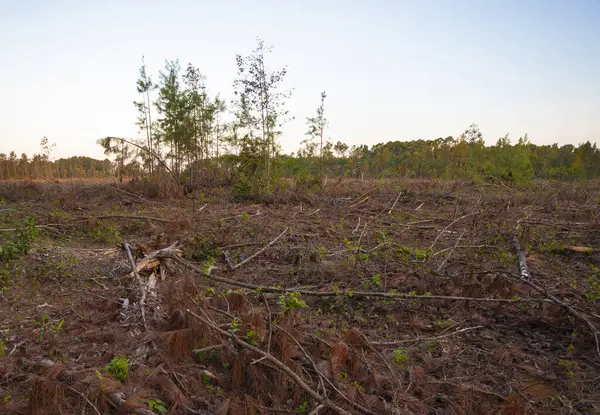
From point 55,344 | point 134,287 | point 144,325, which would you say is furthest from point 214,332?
point 134,287

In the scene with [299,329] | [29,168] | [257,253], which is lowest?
[299,329]

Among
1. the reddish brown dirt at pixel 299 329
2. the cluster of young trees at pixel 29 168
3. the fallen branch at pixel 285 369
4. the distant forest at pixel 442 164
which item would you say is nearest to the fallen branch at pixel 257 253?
the reddish brown dirt at pixel 299 329

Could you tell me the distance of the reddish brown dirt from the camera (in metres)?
2.46

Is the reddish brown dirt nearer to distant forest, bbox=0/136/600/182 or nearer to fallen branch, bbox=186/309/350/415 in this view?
fallen branch, bbox=186/309/350/415

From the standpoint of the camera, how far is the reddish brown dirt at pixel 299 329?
2.46 metres

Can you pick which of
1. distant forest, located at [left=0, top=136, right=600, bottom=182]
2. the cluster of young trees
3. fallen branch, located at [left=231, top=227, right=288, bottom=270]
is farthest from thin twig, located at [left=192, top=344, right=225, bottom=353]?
the cluster of young trees

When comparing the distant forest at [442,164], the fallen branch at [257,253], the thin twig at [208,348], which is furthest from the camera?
the distant forest at [442,164]

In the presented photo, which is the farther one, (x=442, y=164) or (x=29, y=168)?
Result: (x=442, y=164)

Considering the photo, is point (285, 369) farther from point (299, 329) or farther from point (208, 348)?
point (299, 329)

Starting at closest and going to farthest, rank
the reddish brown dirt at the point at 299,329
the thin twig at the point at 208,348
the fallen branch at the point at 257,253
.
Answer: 1. the reddish brown dirt at the point at 299,329
2. the thin twig at the point at 208,348
3. the fallen branch at the point at 257,253

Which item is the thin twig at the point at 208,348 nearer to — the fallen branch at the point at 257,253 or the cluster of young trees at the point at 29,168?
the fallen branch at the point at 257,253

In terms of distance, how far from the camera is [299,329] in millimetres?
3229

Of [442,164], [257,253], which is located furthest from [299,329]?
[442,164]

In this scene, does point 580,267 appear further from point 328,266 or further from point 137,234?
point 137,234
